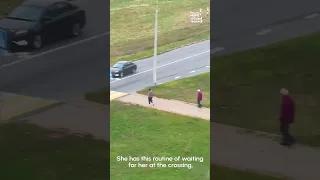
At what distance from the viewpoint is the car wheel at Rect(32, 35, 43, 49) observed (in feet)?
19.0

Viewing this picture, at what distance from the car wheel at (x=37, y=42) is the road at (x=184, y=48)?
0.49 ft

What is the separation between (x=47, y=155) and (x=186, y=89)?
198 cm

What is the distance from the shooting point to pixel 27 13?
18.7ft

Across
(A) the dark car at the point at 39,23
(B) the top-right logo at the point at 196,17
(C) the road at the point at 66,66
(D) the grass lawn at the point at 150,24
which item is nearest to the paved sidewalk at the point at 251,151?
(C) the road at the point at 66,66

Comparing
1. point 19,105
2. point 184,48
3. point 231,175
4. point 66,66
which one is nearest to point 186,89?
point 184,48

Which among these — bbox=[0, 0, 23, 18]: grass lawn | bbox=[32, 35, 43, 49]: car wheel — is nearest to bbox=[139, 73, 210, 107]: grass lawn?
bbox=[32, 35, 43, 49]: car wheel

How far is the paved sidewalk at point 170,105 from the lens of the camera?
17.8ft

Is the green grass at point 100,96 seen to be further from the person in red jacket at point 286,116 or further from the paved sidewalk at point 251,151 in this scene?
the person in red jacket at point 286,116

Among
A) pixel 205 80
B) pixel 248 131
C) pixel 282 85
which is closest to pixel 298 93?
pixel 282 85

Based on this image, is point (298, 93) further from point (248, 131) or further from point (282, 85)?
point (248, 131)

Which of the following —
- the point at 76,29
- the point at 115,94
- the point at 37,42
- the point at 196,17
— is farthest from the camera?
the point at 37,42

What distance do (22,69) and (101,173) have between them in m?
1.71

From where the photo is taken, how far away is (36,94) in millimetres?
5824

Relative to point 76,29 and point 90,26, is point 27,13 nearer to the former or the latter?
point 76,29
